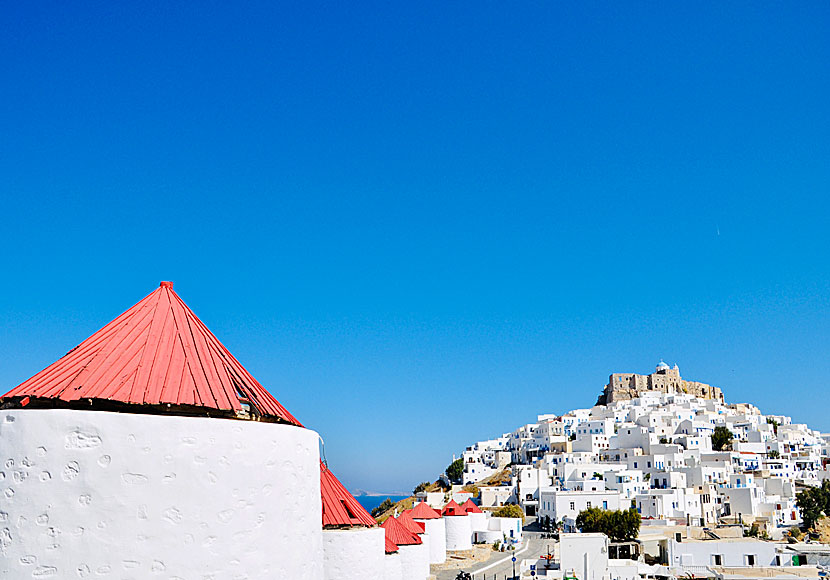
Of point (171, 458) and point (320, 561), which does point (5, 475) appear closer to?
point (171, 458)

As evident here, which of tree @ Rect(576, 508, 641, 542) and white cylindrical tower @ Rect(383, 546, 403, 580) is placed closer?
white cylindrical tower @ Rect(383, 546, 403, 580)

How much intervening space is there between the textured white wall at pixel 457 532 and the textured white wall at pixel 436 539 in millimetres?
2437

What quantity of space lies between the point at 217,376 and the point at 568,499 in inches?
1948

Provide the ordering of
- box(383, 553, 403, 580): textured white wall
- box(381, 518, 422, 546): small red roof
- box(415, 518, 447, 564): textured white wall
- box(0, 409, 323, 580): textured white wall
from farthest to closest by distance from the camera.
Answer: box(415, 518, 447, 564): textured white wall < box(381, 518, 422, 546): small red roof < box(383, 553, 403, 580): textured white wall < box(0, 409, 323, 580): textured white wall

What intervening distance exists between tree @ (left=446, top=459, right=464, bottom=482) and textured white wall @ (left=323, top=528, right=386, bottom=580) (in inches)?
2663

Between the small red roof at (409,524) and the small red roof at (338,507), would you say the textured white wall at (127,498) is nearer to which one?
the small red roof at (338,507)

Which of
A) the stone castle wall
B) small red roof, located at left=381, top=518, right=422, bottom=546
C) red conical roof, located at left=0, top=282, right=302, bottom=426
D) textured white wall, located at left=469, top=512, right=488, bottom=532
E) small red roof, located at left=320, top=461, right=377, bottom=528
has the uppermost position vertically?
the stone castle wall

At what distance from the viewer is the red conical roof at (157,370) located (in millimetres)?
7262

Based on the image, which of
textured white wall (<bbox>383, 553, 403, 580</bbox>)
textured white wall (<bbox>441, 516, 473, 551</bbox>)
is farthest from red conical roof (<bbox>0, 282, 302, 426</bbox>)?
textured white wall (<bbox>441, 516, 473, 551</bbox>)

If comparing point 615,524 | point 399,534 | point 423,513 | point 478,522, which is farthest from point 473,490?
point 399,534

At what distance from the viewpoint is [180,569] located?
6.88m

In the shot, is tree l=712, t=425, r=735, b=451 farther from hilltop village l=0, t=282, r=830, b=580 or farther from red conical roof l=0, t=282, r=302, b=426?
red conical roof l=0, t=282, r=302, b=426

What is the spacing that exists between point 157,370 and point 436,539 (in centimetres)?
2933

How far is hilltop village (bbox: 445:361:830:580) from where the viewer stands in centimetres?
3566
